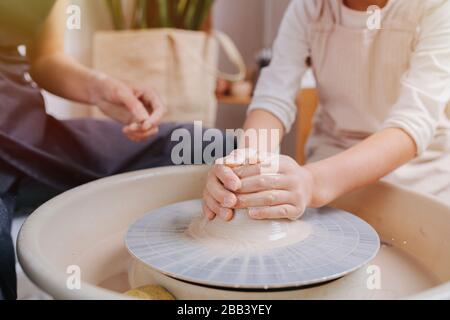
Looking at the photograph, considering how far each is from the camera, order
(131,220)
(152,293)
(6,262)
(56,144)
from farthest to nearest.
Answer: (56,144)
(131,220)
(6,262)
(152,293)

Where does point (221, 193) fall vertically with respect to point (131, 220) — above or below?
above

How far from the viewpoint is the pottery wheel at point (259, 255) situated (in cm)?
56

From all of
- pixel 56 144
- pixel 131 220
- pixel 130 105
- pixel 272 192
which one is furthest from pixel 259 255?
pixel 56 144

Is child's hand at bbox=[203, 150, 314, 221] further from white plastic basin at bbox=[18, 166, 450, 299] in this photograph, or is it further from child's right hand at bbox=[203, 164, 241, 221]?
white plastic basin at bbox=[18, 166, 450, 299]

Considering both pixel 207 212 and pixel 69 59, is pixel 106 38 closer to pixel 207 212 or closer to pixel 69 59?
pixel 69 59

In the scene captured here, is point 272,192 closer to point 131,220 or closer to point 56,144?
point 131,220

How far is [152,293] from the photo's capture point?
22.9 inches

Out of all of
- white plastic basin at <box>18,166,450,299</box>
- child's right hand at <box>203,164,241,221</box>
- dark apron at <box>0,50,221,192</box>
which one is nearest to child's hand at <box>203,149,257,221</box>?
child's right hand at <box>203,164,241,221</box>

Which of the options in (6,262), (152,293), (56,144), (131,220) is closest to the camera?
(152,293)

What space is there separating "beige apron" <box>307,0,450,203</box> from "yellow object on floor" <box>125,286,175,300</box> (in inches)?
23.6

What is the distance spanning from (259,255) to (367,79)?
569 millimetres

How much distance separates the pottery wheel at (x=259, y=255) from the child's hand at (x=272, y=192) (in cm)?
5

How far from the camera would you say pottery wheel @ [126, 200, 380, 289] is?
1.82ft

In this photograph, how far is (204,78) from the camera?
1.93 meters
